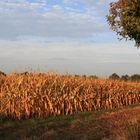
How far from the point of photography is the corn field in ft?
75.0

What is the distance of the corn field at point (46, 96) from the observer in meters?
22.9

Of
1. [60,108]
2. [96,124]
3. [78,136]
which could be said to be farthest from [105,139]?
[60,108]

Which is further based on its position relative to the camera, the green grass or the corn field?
the corn field

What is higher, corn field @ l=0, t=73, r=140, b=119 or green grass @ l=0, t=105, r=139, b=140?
corn field @ l=0, t=73, r=140, b=119

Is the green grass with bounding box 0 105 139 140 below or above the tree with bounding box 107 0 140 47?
below

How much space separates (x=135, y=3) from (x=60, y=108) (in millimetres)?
7387

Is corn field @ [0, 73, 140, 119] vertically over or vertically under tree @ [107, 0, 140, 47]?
under

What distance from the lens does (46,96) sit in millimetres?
23922

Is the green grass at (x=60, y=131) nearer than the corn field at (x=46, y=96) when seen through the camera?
Yes

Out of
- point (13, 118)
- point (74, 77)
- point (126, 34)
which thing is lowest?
point (13, 118)

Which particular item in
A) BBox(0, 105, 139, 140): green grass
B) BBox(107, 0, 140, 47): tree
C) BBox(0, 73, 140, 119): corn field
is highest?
BBox(107, 0, 140, 47): tree

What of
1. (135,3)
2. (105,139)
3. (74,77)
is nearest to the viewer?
(105,139)

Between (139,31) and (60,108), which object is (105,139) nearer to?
(139,31)

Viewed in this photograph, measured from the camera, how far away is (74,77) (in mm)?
29344
